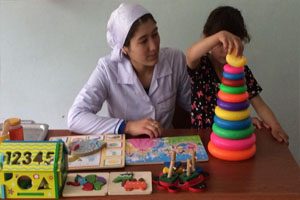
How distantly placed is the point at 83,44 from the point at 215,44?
932mm

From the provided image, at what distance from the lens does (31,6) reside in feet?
6.17

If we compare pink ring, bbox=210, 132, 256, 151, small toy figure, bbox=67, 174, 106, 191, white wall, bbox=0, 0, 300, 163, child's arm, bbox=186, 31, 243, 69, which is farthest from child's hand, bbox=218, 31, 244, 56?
white wall, bbox=0, 0, 300, 163

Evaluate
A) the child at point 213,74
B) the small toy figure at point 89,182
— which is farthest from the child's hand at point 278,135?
the small toy figure at point 89,182

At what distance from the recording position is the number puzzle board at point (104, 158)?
1.02 meters

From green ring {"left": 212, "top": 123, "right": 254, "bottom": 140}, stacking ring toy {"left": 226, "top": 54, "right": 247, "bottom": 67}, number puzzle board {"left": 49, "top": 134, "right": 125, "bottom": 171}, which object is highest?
stacking ring toy {"left": 226, "top": 54, "right": 247, "bottom": 67}

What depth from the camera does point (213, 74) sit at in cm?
144

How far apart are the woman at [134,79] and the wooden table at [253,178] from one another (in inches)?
13.7

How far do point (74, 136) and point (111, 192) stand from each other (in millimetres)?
364

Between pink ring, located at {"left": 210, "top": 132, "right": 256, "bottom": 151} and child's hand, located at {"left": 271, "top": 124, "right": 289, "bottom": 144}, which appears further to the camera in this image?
child's hand, located at {"left": 271, "top": 124, "right": 289, "bottom": 144}

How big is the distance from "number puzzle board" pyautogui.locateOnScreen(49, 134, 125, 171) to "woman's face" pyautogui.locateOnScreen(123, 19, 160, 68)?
328mm

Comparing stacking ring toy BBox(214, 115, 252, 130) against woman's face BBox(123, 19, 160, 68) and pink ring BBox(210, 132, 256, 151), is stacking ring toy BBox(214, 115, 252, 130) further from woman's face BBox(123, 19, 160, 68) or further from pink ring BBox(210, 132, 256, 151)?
woman's face BBox(123, 19, 160, 68)

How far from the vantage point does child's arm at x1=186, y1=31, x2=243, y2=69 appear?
40.8 inches

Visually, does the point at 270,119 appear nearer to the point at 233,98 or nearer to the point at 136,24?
the point at 233,98

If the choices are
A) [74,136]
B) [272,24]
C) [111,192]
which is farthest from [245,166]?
[272,24]
